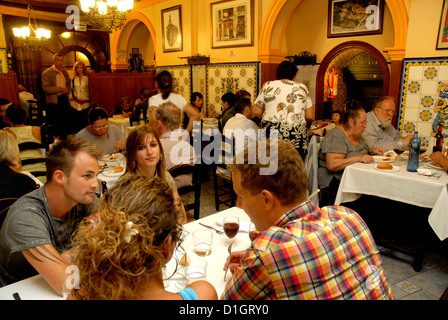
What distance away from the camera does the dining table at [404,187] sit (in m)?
2.86

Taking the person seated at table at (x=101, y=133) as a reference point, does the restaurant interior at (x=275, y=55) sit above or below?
above

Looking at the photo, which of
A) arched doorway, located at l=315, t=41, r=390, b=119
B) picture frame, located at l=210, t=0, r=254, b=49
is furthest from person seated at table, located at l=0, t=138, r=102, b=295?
arched doorway, located at l=315, t=41, r=390, b=119

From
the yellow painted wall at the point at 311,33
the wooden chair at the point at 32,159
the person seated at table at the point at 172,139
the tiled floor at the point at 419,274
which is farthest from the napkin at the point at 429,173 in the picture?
the wooden chair at the point at 32,159

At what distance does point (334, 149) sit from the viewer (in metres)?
3.54

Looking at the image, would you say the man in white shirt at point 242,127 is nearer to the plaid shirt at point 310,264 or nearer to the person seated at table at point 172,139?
the person seated at table at point 172,139

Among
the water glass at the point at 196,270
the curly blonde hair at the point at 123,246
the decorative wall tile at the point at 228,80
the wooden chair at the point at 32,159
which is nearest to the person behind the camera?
the curly blonde hair at the point at 123,246

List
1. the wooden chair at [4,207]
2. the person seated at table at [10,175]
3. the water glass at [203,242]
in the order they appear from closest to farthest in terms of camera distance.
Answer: the water glass at [203,242], the wooden chair at [4,207], the person seated at table at [10,175]

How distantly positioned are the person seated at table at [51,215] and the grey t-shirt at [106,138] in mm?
2166

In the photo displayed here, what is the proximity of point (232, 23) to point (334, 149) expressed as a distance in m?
3.87

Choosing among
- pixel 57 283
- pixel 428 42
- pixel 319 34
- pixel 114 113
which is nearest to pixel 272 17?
pixel 319 34

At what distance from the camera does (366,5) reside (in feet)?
18.1

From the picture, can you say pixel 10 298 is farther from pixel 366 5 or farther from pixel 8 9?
pixel 8 9

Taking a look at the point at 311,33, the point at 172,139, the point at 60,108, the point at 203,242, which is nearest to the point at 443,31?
the point at 311,33

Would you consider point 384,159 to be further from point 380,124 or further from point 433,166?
point 380,124
